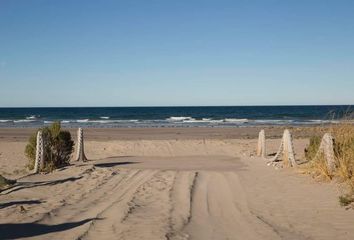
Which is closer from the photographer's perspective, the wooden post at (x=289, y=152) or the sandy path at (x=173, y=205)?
the sandy path at (x=173, y=205)

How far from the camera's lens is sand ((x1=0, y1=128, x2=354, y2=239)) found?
21.2 ft

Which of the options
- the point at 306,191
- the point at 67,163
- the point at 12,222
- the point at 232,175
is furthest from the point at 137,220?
the point at 67,163

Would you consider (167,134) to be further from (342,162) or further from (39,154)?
(342,162)

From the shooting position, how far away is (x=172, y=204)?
27.4ft

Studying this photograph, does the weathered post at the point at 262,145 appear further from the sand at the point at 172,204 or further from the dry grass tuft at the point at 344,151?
the dry grass tuft at the point at 344,151

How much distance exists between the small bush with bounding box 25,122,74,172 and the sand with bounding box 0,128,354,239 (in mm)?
606

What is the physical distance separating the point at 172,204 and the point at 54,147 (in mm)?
6652

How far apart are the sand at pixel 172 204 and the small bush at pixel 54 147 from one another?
61 cm

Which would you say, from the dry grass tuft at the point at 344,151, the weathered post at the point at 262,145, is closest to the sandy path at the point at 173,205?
the dry grass tuft at the point at 344,151

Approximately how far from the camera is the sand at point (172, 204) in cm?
646

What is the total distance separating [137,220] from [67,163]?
25.7 ft

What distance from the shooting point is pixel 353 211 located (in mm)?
7418

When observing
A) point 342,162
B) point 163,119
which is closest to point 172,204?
point 342,162

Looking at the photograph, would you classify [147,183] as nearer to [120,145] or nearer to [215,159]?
[215,159]
